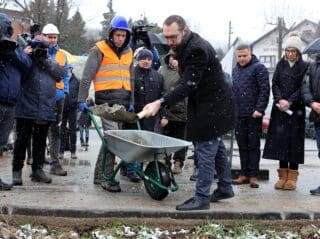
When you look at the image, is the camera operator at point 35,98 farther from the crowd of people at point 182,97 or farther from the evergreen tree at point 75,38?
the evergreen tree at point 75,38

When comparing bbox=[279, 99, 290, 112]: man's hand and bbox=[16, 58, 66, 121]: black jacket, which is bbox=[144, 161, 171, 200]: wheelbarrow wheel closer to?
bbox=[16, 58, 66, 121]: black jacket

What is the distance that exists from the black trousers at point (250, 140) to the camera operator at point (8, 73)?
2.91m

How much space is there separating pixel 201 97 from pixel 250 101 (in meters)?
1.65

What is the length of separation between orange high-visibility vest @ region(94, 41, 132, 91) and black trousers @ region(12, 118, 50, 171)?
0.86m

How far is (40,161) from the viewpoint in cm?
710

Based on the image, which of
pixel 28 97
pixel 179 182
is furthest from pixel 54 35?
pixel 179 182

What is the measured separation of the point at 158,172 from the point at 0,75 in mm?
2040

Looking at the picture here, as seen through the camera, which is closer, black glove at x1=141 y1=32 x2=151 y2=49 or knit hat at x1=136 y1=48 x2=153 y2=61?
knit hat at x1=136 y1=48 x2=153 y2=61

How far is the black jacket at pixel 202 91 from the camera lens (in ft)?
18.5

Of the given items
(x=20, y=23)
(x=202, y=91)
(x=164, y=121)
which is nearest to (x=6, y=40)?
(x=202, y=91)

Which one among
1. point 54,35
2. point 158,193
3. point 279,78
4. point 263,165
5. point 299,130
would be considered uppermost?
point 54,35

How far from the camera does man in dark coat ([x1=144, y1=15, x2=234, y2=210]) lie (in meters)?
5.64

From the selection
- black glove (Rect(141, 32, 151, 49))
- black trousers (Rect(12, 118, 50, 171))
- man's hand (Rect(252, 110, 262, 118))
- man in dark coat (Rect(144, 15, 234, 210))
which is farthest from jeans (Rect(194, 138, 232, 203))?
black glove (Rect(141, 32, 151, 49))

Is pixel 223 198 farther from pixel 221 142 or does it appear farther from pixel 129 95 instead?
pixel 129 95
